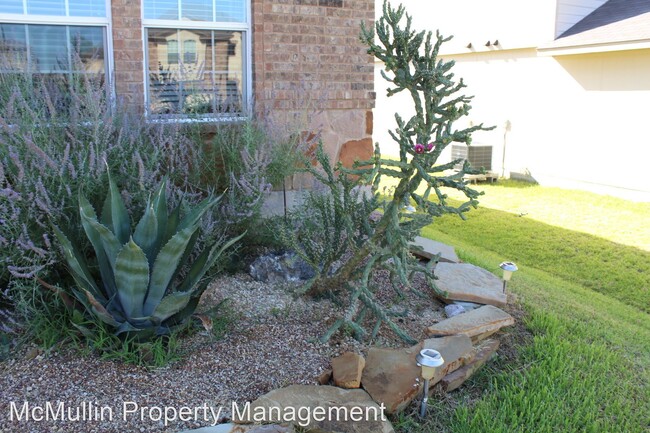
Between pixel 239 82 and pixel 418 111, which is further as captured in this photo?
pixel 239 82

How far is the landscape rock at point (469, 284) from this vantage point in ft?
15.2

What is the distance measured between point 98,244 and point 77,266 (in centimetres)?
22

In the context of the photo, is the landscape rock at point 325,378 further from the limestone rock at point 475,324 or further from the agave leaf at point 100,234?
the agave leaf at point 100,234

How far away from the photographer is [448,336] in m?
3.94

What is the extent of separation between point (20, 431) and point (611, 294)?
5.80 m

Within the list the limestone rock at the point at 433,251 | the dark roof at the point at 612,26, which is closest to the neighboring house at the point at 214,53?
the limestone rock at the point at 433,251

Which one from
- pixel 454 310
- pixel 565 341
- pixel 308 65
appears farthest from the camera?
pixel 308 65

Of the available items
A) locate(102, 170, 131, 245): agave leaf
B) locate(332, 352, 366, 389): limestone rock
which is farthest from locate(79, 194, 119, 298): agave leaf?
locate(332, 352, 366, 389): limestone rock

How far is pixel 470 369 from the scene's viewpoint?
3777 millimetres

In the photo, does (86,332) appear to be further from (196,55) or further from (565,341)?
(196,55)

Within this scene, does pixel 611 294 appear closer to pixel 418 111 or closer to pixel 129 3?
pixel 418 111

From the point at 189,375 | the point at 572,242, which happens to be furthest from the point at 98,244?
the point at 572,242

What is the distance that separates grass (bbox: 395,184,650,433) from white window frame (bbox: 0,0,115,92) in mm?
3634

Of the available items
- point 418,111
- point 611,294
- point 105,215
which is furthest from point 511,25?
point 105,215
